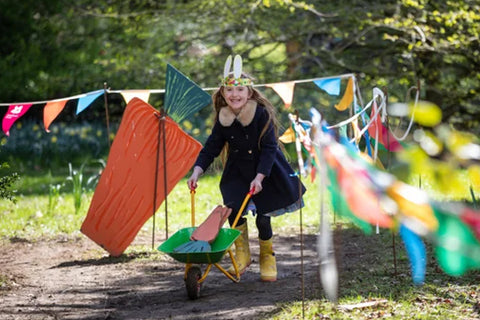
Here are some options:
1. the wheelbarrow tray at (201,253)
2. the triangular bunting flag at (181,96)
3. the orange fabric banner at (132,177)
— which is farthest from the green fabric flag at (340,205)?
the orange fabric banner at (132,177)

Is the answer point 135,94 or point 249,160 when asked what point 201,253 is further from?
point 135,94

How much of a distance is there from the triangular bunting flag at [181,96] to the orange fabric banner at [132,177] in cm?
10

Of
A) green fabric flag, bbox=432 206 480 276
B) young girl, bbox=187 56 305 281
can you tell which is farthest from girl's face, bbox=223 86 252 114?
green fabric flag, bbox=432 206 480 276

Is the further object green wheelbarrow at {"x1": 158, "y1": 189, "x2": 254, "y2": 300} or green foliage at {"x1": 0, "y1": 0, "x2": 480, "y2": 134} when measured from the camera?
green foliage at {"x1": 0, "y1": 0, "x2": 480, "y2": 134}

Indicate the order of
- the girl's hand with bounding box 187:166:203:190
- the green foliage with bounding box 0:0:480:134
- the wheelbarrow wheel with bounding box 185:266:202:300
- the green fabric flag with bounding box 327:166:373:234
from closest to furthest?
the green fabric flag with bounding box 327:166:373:234 < the wheelbarrow wheel with bounding box 185:266:202:300 < the girl's hand with bounding box 187:166:203:190 < the green foliage with bounding box 0:0:480:134

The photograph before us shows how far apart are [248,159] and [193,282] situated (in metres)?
1.02

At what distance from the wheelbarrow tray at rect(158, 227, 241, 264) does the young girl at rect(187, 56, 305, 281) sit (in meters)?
0.43

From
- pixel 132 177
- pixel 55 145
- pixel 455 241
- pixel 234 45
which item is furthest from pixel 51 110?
pixel 55 145

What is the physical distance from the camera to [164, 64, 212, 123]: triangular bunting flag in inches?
242

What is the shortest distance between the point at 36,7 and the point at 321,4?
17.6ft

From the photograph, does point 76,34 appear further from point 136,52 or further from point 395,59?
point 395,59

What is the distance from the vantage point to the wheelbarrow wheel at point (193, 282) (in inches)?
182

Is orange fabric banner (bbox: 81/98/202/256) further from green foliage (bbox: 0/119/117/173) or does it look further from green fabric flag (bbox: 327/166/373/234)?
green foliage (bbox: 0/119/117/173)

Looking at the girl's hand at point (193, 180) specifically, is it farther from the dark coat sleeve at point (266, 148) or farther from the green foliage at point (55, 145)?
the green foliage at point (55, 145)
